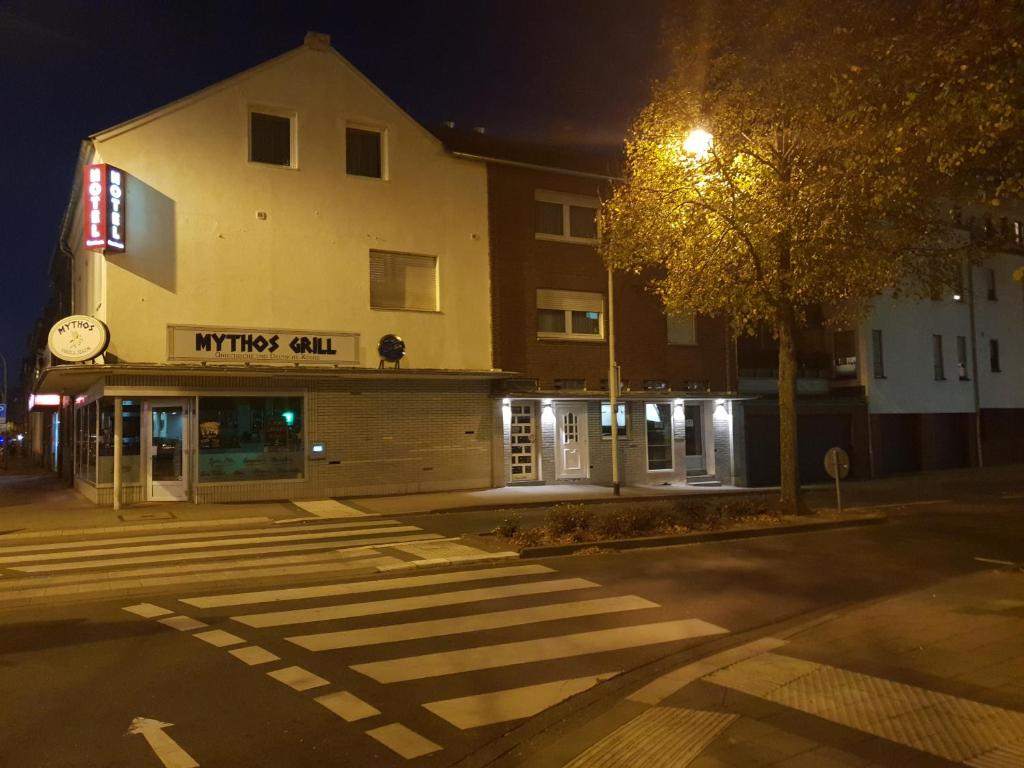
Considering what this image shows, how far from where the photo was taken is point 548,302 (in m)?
24.6

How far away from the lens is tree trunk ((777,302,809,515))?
52.7 ft

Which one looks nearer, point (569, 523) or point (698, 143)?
point (569, 523)

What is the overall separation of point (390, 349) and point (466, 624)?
1395cm

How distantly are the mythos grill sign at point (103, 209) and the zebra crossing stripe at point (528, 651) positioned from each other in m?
14.9

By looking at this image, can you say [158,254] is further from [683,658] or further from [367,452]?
[683,658]

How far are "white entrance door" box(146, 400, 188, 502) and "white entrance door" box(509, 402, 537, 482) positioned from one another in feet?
29.1

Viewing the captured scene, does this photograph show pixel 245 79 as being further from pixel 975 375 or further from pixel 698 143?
pixel 975 375

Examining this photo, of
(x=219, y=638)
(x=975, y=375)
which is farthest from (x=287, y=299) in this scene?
(x=975, y=375)

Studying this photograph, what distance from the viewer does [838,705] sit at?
569 cm

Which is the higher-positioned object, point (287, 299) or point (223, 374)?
point (287, 299)

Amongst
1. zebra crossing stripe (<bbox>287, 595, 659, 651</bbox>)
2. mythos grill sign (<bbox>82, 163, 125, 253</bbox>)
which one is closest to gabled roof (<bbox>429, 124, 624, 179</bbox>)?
mythos grill sign (<bbox>82, 163, 125, 253</bbox>)

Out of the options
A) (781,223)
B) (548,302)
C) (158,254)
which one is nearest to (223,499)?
(158,254)

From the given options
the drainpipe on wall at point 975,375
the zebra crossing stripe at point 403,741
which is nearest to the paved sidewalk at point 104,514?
the zebra crossing stripe at point 403,741

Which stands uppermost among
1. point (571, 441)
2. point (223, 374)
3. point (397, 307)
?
point (397, 307)
